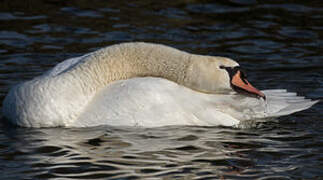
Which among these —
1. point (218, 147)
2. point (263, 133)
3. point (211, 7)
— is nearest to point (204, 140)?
point (218, 147)

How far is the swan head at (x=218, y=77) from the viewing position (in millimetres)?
8469

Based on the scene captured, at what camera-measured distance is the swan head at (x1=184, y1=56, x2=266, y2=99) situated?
8469 millimetres

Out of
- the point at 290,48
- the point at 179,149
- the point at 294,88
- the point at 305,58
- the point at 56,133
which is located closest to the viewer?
the point at 179,149

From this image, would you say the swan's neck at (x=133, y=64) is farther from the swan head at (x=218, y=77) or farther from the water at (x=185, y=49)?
the water at (x=185, y=49)

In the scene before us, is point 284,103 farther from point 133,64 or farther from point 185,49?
point 185,49

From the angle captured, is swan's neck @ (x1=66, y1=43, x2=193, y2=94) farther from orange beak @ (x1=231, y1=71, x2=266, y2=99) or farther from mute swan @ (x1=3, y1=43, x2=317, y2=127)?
orange beak @ (x1=231, y1=71, x2=266, y2=99)

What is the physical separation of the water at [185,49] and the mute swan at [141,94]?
152 millimetres

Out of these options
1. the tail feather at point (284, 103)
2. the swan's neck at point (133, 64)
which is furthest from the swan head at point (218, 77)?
the tail feather at point (284, 103)

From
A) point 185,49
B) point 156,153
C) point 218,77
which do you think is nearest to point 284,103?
point 218,77

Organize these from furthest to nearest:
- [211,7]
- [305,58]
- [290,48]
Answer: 1. [211,7]
2. [290,48]
3. [305,58]

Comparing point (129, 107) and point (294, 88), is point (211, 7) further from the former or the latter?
point (129, 107)

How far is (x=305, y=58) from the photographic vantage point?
40.5 ft

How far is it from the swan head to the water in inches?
20.0

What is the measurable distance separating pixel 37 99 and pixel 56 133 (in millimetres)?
461
